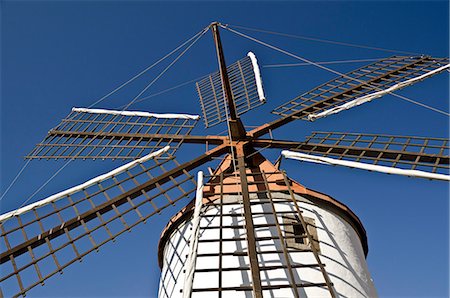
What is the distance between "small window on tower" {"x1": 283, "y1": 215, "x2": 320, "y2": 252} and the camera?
489cm

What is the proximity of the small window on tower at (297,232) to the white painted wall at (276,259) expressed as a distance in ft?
0.26

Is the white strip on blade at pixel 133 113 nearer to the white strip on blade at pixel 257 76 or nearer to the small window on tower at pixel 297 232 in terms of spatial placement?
the white strip on blade at pixel 257 76

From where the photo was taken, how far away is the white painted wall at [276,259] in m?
4.48

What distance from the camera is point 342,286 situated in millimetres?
4652

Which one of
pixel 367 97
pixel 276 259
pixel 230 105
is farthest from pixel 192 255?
pixel 367 97

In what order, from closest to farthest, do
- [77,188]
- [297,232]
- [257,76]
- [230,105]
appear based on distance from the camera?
[297,232] < [77,188] < [230,105] < [257,76]

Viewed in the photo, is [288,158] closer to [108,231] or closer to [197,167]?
[197,167]

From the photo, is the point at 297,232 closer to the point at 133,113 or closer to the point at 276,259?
the point at 276,259

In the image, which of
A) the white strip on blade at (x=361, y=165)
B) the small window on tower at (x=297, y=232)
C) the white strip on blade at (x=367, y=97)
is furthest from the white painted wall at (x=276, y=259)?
the white strip on blade at (x=367, y=97)

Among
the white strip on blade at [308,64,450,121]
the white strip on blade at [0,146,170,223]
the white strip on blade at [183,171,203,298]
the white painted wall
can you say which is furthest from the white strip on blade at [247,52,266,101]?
the white strip on blade at [183,171,203,298]

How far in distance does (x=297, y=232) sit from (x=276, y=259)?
1.86 ft

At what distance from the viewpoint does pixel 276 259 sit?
4.61 m

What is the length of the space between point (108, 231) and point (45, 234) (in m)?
0.72

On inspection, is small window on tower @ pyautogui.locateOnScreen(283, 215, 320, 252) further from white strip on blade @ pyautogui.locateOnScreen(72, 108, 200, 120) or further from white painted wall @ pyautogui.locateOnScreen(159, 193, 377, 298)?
white strip on blade @ pyautogui.locateOnScreen(72, 108, 200, 120)
